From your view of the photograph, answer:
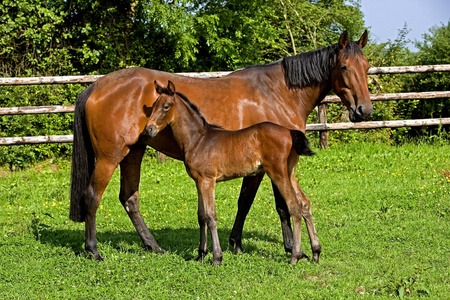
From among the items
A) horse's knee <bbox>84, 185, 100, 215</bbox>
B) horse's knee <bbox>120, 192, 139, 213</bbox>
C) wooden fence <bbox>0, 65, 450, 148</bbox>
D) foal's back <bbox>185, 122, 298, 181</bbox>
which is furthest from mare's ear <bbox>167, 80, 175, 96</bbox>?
wooden fence <bbox>0, 65, 450, 148</bbox>

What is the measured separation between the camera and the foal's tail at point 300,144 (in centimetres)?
520

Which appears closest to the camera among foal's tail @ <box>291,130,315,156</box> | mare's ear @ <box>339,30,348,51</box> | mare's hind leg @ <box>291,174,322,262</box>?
foal's tail @ <box>291,130,315,156</box>

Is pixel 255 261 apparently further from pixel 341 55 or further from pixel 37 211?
pixel 37 211

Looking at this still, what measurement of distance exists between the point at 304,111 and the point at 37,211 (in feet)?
16.3

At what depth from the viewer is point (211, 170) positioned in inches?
215

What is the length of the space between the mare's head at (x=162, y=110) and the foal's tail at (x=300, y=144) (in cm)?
136

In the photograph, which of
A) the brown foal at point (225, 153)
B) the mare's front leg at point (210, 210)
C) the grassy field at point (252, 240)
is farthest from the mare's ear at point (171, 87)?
the grassy field at point (252, 240)

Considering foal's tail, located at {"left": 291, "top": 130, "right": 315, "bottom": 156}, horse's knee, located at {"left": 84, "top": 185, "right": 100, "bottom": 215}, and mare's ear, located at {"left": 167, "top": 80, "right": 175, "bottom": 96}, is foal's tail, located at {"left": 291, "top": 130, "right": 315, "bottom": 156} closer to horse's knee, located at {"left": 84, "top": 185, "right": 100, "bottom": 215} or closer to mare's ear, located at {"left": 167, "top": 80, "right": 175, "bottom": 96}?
mare's ear, located at {"left": 167, "top": 80, "right": 175, "bottom": 96}

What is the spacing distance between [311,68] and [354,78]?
1.86 feet

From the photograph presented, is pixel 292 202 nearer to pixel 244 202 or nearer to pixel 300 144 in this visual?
pixel 300 144

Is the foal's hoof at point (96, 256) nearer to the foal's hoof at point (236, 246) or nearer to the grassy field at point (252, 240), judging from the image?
the grassy field at point (252, 240)

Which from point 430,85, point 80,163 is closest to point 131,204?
point 80,163

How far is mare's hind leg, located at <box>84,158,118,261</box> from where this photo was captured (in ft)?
19.4

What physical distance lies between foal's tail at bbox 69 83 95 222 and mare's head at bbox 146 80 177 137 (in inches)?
43.5
